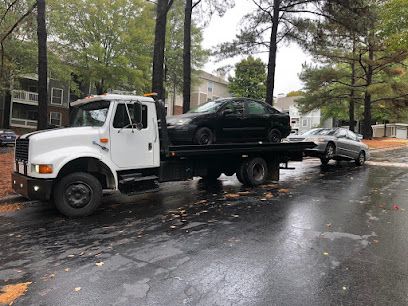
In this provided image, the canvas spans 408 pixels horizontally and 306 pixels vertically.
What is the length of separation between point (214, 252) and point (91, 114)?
4.29 metres

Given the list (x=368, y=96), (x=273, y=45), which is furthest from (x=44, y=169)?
(x=368, y=96)

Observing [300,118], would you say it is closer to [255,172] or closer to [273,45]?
[273,45]

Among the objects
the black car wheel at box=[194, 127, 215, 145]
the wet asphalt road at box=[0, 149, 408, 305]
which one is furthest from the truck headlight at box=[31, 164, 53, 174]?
the black car wheel at box=[194, 127, 215, 145]

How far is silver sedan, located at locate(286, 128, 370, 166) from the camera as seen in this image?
1448 cm

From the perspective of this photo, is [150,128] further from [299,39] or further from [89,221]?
[299,39]

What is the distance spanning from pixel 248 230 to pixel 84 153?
135 inches

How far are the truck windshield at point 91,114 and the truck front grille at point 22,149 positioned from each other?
1118 millimetres

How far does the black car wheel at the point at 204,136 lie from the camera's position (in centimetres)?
930

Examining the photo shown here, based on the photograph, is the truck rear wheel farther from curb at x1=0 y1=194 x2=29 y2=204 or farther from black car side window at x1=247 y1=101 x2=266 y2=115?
curb at x1=0 y1=194 x2=29 y2=204

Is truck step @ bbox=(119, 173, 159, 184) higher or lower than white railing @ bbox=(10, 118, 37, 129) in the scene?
lower

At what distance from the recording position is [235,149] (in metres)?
9.75

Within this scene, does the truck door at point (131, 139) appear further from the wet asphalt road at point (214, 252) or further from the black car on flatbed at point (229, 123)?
the black car on flatbed at point (229, 123)

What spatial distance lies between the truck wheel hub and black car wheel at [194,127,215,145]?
3.13 meters

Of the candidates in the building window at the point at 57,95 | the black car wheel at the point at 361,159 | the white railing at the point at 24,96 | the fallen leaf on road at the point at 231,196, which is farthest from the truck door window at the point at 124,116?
the building window at the point at 57,95
